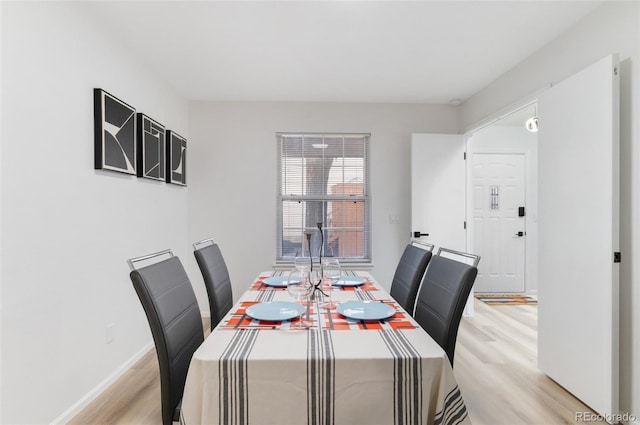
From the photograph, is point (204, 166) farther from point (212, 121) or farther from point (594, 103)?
point (594, 103)

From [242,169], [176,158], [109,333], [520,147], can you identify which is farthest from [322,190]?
[520,147]

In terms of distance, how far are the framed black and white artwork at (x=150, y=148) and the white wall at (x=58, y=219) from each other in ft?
0.59

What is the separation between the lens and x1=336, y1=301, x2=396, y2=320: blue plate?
1.40 metres

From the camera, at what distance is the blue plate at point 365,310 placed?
4.60ft

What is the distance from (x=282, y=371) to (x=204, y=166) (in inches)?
129

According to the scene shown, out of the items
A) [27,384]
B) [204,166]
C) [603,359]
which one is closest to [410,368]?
[603,359]

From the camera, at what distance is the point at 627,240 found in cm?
191

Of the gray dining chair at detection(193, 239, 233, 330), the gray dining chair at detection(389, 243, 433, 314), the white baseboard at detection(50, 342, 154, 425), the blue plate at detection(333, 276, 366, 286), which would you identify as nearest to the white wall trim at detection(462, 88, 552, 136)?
the gray dining chair at detection(389, 243, 433, 314)

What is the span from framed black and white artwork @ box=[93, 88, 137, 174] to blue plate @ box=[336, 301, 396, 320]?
1.82m

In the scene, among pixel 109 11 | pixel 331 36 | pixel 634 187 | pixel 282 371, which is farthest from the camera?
pixel 331 36

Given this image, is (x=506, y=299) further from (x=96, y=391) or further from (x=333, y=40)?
(x=96, y=391)

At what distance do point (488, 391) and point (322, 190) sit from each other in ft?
8.30

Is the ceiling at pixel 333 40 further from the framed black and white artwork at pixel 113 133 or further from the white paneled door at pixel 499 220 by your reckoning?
the white paneled door at pixel 499 220

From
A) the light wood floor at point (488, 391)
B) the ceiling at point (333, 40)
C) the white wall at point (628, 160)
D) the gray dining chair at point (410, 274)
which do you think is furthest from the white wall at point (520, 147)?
the gray dining chair at point (410, 274)
